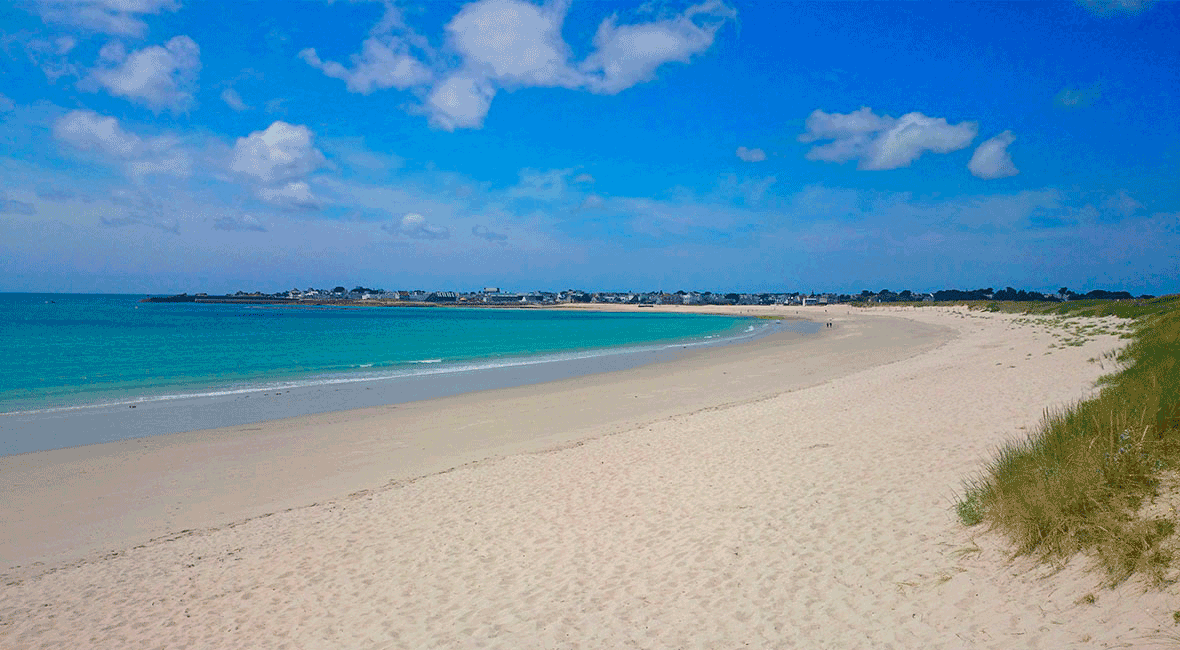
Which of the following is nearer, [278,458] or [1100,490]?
[1100,490]

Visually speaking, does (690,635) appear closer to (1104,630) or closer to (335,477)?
(1104,630)

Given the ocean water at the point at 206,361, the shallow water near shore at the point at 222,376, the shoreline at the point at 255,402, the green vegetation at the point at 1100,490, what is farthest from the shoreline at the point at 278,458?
the green vegetation at the point at 1100,490

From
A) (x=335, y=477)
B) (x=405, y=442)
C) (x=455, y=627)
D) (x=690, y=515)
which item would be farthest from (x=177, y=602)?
(x=405, y=442)

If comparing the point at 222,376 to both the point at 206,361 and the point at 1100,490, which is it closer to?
the point at 206,361

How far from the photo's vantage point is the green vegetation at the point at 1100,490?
3.92 meters

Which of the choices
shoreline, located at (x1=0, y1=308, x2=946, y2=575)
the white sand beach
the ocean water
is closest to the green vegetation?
the white sand beach

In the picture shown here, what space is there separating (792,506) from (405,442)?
8.64 meters

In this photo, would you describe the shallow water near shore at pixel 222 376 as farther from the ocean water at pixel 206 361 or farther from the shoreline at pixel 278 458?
the shoreline at pixel 278 458

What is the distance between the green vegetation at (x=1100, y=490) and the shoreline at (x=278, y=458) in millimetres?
8285

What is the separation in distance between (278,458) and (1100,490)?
12.4m

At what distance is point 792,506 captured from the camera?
7059 mm

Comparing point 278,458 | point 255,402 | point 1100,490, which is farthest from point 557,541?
point 255,402

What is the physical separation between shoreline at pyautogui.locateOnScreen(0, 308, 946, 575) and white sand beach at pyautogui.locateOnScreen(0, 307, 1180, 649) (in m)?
0.07

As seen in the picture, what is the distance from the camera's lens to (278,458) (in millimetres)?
11586
